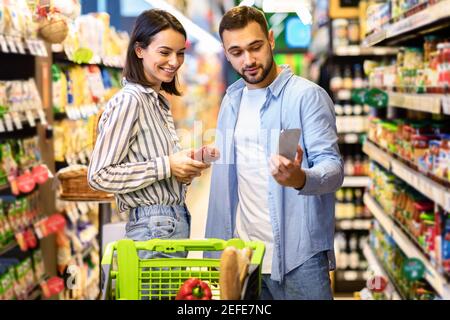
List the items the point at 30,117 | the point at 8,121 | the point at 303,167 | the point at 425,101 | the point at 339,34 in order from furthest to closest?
the point at 339,34 < the point at 30,117 < the point at 8,121 < the point at 425,101 < the point at 303,167

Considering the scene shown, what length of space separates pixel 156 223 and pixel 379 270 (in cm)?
352

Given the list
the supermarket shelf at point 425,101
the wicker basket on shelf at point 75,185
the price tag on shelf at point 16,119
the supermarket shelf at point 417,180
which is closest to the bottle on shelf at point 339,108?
the supermarket shelf at point 417,180

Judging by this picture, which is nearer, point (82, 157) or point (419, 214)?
point (419, 214)

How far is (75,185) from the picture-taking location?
4.40 meters

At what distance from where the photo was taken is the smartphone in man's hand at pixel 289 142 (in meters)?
1.95

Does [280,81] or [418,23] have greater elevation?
[418,23]

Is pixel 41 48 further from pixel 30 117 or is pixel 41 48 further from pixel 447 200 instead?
pixel 447 200

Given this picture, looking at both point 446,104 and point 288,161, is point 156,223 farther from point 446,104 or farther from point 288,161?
point 446,104

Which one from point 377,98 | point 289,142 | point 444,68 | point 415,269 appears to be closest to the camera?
point 289,142

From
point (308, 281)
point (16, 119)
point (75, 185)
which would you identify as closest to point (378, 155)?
point (75, 185)

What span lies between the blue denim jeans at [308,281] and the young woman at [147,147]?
0.34m

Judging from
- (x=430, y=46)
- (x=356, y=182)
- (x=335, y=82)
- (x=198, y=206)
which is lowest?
(x=356, y=182)

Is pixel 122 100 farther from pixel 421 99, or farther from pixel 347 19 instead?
pixel 347 19

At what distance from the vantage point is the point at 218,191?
2656 millimetres
